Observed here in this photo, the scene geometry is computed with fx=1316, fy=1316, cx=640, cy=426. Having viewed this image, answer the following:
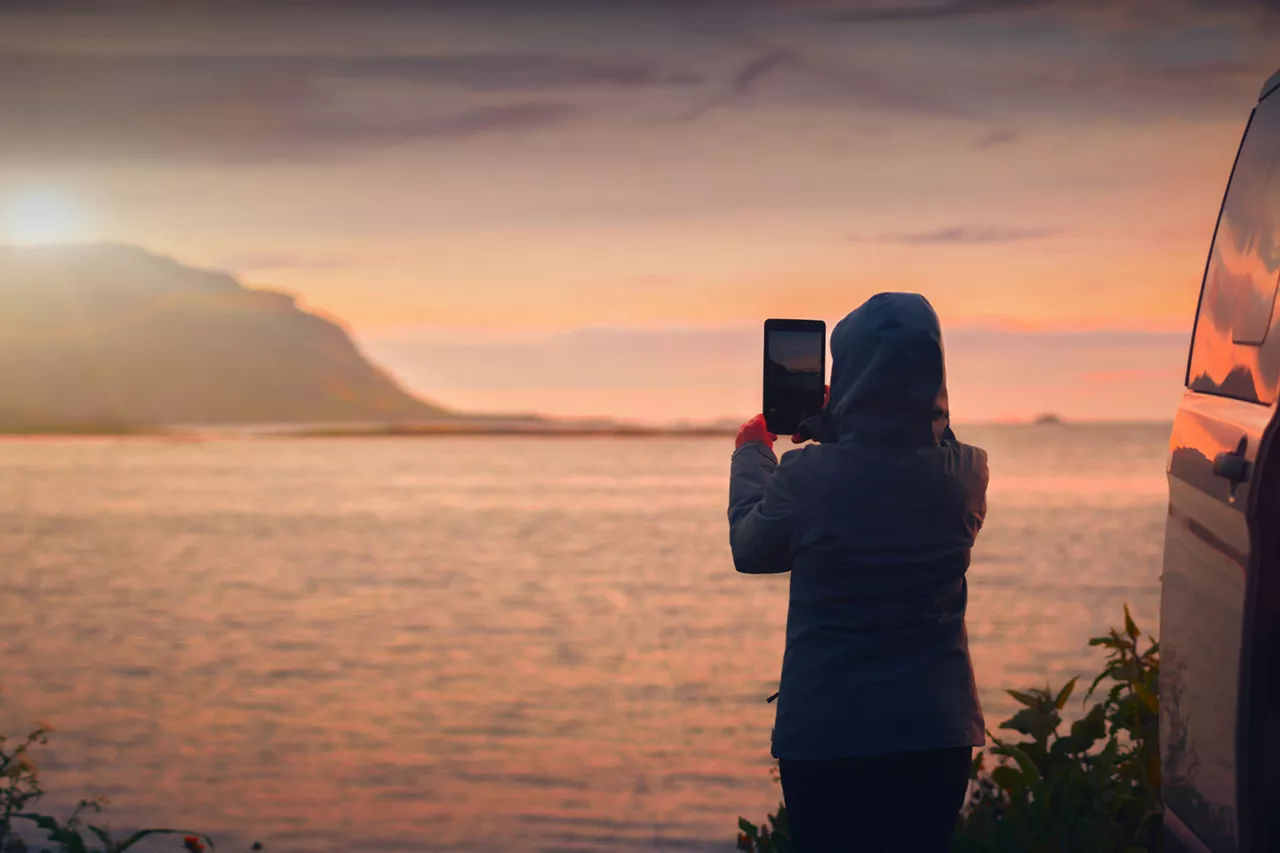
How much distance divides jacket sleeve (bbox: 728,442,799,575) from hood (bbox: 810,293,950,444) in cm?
18

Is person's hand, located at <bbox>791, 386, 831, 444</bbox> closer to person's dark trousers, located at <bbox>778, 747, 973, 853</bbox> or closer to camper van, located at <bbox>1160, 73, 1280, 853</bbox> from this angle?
person's dark trousers, located at <bbox>778, 747, 973, 853</bbox>

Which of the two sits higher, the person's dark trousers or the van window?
the van window

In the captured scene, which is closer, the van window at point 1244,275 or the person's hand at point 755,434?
the van window at point 1244,275

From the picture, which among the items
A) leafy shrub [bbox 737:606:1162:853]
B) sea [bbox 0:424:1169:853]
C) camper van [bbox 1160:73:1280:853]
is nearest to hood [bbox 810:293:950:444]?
A: camper van [bbox 1160:73:1280:853]

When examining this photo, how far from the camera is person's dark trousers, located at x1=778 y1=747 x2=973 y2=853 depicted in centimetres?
288

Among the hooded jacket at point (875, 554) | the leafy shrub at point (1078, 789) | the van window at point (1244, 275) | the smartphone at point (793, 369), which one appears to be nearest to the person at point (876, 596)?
the hooded jacket at point (875, 554)

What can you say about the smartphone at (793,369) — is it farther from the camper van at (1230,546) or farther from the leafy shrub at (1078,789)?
the leafy shrub at (1078,789)

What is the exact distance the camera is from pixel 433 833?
7.68 metres

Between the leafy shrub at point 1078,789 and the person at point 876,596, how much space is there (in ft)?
5.21

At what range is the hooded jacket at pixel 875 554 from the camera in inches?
112

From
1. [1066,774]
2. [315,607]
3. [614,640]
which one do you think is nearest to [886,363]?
[1066,774]

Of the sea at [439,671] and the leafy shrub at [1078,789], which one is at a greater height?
the leafy shrub at [1078,789]

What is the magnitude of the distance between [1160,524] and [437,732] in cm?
4646

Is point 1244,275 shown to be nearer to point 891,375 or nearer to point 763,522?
point 891,375
